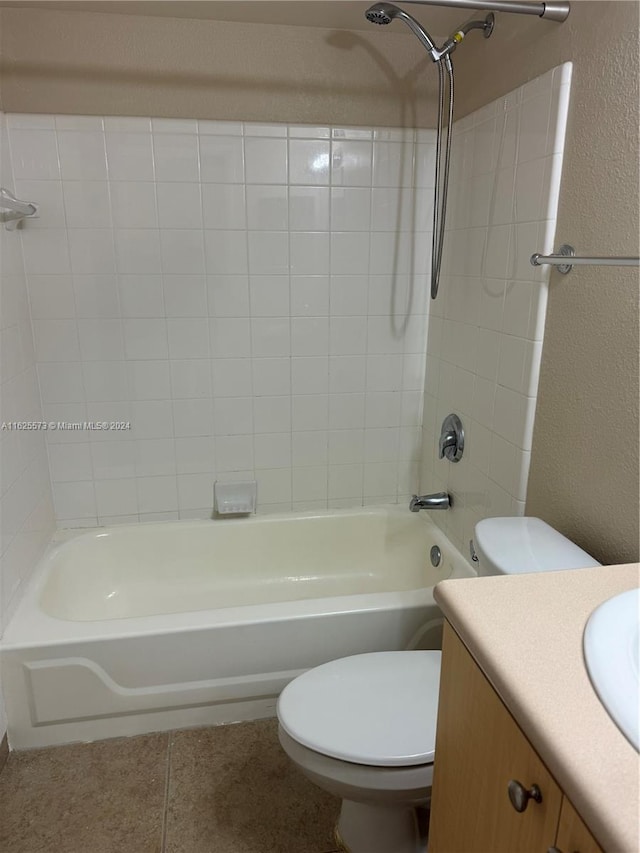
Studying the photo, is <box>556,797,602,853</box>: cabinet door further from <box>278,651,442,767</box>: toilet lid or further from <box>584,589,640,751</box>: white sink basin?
<box>278,651,442,767</box>: toilet lid

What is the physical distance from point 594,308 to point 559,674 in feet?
2.75

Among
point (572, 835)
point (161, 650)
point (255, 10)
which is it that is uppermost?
point (255, 10)

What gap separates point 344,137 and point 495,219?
0.69 meters

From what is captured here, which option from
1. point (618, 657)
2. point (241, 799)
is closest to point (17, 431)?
point (241, 799)

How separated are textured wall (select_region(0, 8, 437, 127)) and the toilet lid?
176cm

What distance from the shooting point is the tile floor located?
143 cm

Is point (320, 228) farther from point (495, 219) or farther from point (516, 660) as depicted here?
point (516, 660)

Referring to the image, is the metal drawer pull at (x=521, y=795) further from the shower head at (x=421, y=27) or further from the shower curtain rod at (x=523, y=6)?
the shower head at (x=421, y=27)

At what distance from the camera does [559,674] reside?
72 centimetres

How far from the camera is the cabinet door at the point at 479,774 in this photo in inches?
26.4

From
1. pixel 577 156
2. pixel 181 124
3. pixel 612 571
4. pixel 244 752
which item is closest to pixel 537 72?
pixel 577 156

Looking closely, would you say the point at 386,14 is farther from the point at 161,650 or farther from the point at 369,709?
the point at 161,650

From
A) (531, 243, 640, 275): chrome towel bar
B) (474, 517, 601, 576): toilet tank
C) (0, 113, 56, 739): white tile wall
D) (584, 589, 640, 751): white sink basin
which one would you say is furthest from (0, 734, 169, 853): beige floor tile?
(531, 243, 640, 275): chrome towel bar

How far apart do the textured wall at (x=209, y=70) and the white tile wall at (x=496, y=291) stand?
0.32m
